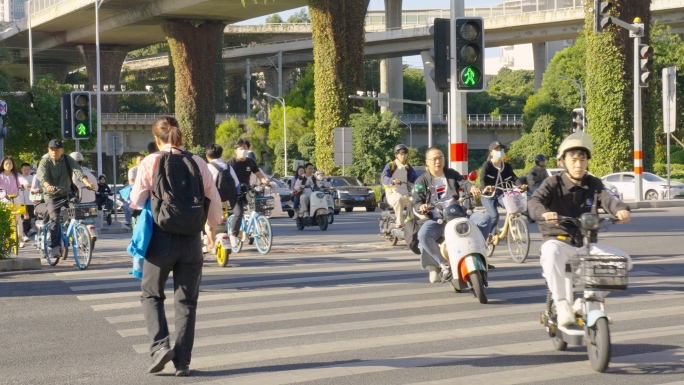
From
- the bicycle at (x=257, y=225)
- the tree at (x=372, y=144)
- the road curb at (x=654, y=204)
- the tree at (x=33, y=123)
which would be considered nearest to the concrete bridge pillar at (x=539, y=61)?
the tree at (x=372, y=144)

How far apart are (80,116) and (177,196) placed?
59.0 feet

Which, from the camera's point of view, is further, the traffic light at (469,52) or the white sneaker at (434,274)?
A: the traffic light at (469,52)

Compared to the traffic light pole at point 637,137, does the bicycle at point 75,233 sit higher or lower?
lower

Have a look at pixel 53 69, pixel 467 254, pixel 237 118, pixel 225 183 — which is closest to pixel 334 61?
pixel 225 183

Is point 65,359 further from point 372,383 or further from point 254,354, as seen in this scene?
point 372,383

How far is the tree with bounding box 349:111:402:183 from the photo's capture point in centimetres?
4806

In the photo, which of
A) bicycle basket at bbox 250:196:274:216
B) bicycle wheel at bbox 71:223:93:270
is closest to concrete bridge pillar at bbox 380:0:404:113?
bicycle basket at bbox 250:196:274:216

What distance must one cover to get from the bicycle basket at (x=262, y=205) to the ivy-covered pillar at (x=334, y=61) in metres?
26.0

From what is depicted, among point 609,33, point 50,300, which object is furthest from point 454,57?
point 609,33

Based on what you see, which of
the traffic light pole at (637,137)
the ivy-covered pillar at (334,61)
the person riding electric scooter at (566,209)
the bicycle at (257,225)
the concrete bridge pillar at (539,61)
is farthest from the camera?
the concrete bridge pillar at (539,61)

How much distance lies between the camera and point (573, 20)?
7438 centimetres

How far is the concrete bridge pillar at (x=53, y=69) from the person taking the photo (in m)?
100

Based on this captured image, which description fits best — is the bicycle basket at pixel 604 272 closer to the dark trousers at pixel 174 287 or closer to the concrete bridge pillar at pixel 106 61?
the dark trousers at pixel 174 287

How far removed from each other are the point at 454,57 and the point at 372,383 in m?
Result: 7.68
